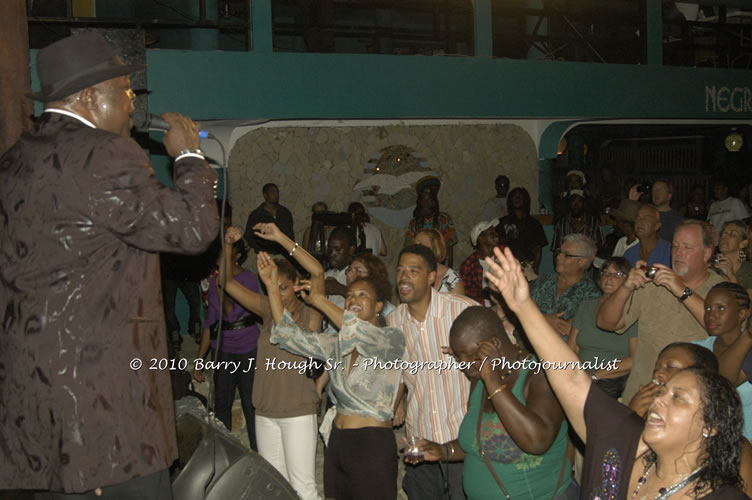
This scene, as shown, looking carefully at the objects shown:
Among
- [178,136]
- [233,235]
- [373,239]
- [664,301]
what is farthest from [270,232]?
[373,239]

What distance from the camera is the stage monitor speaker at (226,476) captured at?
3285 mm

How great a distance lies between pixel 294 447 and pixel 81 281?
9.53ft

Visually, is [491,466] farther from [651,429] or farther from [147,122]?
[147,122]

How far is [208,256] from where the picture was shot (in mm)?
4762

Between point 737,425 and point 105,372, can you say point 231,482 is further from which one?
point 737,425

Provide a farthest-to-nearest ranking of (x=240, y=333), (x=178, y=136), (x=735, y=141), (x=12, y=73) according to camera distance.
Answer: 1. (x=735, y=141)
2. (x=240, y=333)
3. (x=12, y=73)
4. (x=178, y=136)

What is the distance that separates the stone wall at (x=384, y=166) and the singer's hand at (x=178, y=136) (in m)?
8.29

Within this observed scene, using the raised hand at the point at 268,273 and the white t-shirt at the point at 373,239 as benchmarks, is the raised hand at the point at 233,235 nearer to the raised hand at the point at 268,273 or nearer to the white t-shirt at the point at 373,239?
the raised hand at the point at 268,273

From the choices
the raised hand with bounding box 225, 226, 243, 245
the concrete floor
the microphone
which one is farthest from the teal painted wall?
the microphone

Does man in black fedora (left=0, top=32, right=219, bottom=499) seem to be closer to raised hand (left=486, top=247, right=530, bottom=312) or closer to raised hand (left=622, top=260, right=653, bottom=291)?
raised hand (left=486, top=247, right=530, bottom=312)

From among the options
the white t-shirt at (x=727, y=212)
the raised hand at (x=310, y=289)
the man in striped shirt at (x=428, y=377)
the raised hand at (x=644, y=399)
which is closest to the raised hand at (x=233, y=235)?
the raised hand at (x=310, y=289)

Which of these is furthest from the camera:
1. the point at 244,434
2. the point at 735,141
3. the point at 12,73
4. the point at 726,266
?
the point at 735,141

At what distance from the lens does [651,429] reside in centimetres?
239

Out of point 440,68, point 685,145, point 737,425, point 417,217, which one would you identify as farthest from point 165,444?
point 685,145
